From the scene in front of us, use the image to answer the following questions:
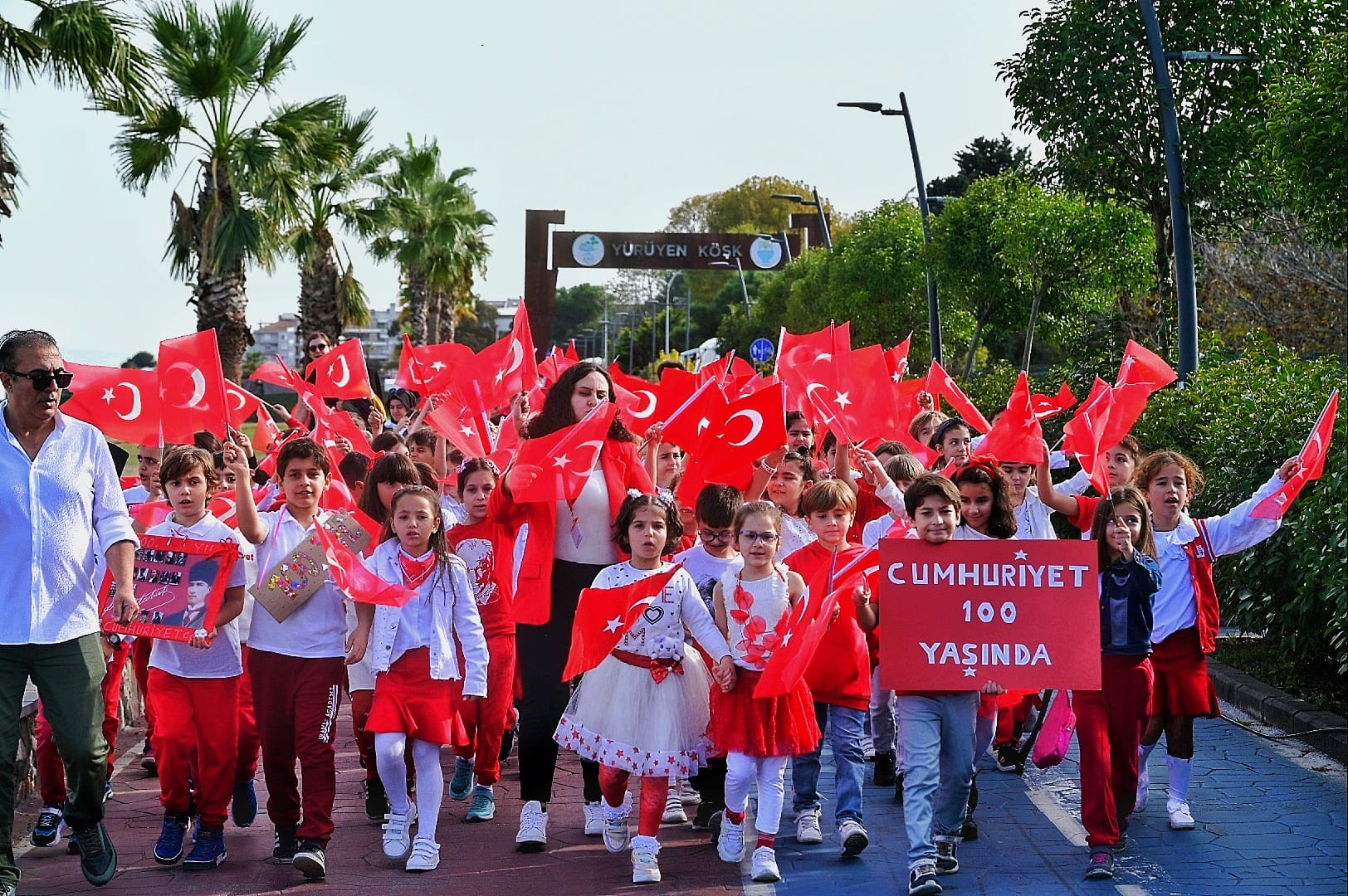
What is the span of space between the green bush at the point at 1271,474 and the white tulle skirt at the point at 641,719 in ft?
9.76

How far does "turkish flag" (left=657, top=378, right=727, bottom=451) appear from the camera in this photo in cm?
846

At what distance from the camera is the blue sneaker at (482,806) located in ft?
24.3

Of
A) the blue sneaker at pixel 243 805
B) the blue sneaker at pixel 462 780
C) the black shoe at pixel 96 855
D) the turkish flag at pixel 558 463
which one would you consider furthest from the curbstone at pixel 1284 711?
the black shoe at pixel 96 855

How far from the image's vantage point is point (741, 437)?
8.49 metres

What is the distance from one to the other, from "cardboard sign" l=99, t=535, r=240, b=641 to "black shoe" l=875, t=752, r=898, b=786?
128 inches

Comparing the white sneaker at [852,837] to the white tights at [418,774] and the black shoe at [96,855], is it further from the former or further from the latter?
the black shoe at [96,855]

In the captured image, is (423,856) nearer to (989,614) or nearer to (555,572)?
(555,572)

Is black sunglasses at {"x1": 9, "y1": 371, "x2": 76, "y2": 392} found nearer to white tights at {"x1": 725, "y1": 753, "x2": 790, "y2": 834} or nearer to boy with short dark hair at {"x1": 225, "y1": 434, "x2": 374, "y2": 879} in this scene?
boy with short dark hair at {"x1": 225, "y1": 434, "x2": 374, "y2": 879}

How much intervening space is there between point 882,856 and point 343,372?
6.90m

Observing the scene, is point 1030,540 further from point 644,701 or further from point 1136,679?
point 644,701

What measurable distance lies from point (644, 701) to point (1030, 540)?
63.2 inches

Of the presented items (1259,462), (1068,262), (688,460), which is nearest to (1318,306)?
(1068,262)

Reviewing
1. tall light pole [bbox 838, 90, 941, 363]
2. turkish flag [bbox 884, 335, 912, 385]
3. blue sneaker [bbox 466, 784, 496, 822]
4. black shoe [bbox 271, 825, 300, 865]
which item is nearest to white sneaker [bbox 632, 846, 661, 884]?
blue sneaker [bbox 466, 784, 496, 822]

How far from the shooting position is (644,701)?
6.58 metres
